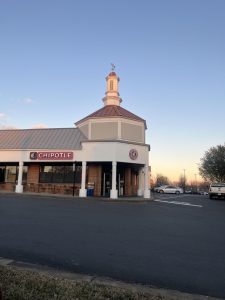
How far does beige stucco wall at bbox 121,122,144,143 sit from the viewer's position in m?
32.4

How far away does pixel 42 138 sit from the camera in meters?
35.7

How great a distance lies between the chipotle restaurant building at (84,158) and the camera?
31656mm

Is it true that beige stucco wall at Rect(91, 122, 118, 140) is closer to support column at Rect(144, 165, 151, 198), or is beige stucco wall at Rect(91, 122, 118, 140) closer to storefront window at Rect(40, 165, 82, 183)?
storefront window at Rect(40, 165, 82, 183)

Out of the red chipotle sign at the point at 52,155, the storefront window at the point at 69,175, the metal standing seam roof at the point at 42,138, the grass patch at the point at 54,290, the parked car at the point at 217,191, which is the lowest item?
the grass patch at the point at 54,290

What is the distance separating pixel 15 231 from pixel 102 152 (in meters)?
21.3

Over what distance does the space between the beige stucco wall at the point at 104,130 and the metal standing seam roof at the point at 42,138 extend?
1328mm

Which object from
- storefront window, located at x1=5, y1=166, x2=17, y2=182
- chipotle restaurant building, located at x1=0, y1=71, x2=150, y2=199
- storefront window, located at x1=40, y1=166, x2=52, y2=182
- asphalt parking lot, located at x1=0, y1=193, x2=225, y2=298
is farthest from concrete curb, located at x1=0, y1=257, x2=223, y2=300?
storefront window, located at x1=5, y1=166, x2=17, y2=182

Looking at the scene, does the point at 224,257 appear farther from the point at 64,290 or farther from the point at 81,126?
the point at 81,126

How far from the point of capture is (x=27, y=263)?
21.4 ft

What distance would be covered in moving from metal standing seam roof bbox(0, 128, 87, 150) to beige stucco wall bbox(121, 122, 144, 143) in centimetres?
400

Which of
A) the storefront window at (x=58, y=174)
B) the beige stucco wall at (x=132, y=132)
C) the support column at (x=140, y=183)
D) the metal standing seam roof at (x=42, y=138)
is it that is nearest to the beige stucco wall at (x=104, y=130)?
the beige stucco wall at (x=132, y=132)

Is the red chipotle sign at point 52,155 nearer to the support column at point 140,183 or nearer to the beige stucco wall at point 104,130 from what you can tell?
the beige stucco wall at point 104,130

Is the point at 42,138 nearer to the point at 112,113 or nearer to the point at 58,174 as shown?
the point at 58,174

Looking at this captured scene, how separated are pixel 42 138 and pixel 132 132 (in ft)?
32.1
